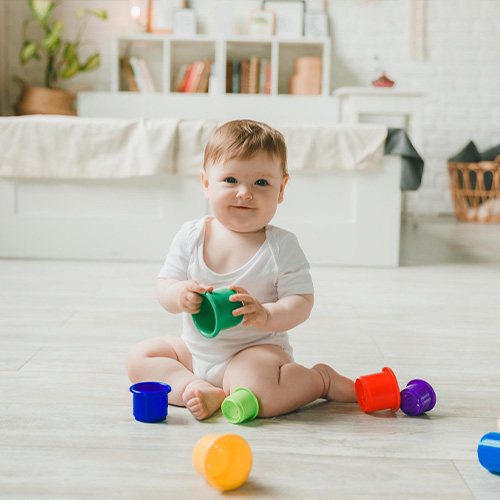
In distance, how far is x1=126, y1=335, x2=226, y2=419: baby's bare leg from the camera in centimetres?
110

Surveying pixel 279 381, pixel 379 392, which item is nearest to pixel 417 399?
pixel 379 392

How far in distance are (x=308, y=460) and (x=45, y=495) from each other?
1.11 ft

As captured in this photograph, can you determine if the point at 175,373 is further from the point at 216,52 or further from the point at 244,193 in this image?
the point at 216,52

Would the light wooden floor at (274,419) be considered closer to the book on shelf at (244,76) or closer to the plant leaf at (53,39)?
the plant leaf at (53,39)

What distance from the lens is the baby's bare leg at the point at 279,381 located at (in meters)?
1.10

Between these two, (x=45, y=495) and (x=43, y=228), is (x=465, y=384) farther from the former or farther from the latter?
(x=43, y=228)

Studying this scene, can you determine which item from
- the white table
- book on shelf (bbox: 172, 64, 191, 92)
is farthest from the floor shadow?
book on shelf (bbox: 172, 64, 191, 92)

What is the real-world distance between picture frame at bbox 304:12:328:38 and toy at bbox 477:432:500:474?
406cm

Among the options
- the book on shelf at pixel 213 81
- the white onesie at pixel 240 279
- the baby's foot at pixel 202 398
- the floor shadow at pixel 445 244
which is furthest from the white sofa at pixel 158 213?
the book on shelf at pixel 213 81

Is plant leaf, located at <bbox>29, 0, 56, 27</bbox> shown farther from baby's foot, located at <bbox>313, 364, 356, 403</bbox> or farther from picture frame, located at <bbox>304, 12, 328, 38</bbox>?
baby's foot, located at <bbox>313, 364, 356, 403</bbox>

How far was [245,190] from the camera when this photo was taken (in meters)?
1.15

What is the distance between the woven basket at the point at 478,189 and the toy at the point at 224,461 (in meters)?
4.02

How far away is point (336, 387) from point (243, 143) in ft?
1.44

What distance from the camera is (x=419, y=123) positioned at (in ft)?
13.3
